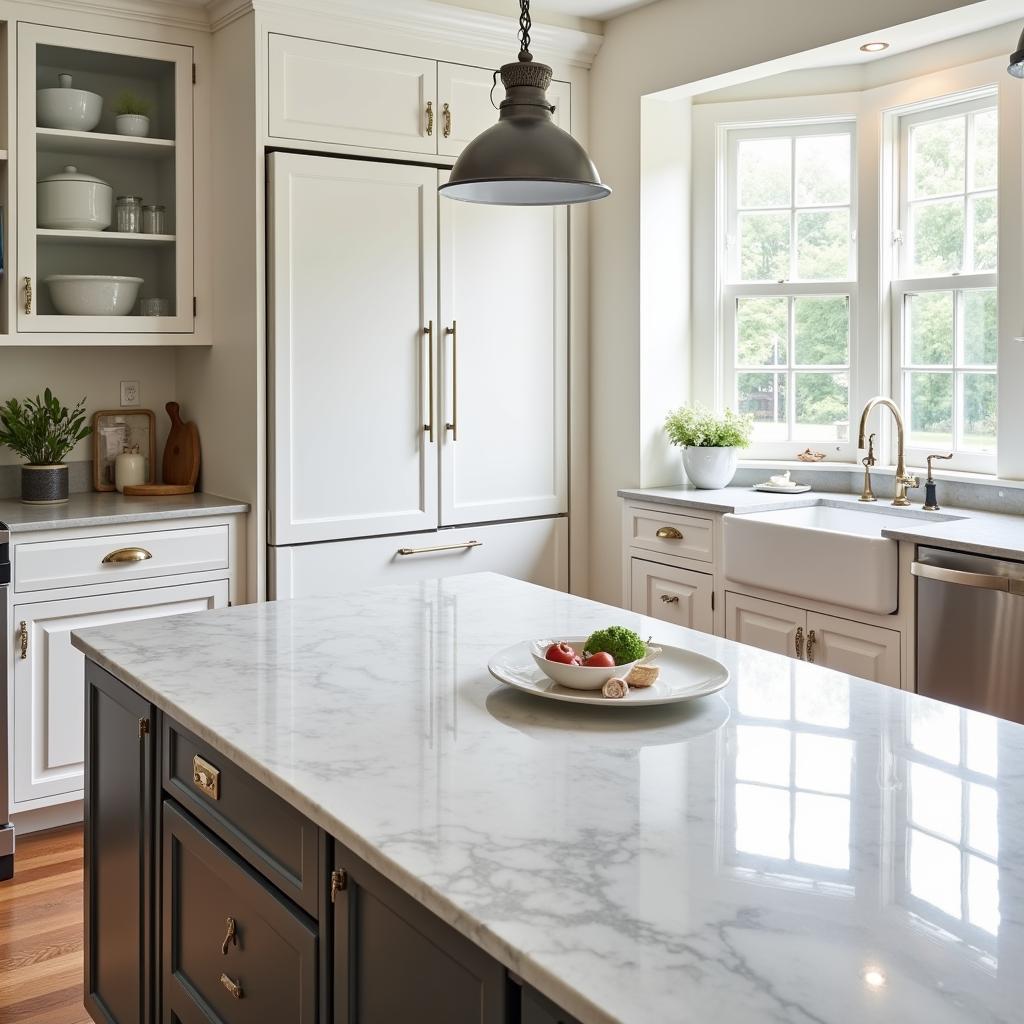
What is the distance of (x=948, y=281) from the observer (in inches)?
152

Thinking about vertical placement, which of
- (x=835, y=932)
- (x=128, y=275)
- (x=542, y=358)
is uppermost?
(x=128, y=275)

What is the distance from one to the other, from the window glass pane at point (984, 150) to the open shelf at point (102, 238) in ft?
8.72

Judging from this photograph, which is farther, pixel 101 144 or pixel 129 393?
pixel 129 393

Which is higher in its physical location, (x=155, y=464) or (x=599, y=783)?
(x=155, y=464)

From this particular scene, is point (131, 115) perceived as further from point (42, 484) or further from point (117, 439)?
point (42, 484)

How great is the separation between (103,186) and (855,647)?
2709 millimetres

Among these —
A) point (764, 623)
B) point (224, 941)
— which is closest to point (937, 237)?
point (764, 623)

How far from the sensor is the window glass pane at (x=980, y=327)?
3750 millimetres

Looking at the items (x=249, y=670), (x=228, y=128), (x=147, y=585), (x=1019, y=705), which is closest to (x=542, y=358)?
(x=228, y=128)

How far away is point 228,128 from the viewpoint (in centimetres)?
364

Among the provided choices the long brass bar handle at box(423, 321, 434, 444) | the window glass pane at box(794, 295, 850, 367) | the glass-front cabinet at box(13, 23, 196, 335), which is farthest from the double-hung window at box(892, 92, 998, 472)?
the glass-front cabinet at box(13, 23, 196, 335)

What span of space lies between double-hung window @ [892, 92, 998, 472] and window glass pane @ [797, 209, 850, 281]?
0.20m

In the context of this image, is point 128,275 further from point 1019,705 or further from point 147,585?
point 1019,705

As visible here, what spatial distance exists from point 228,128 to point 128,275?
2.08ft
